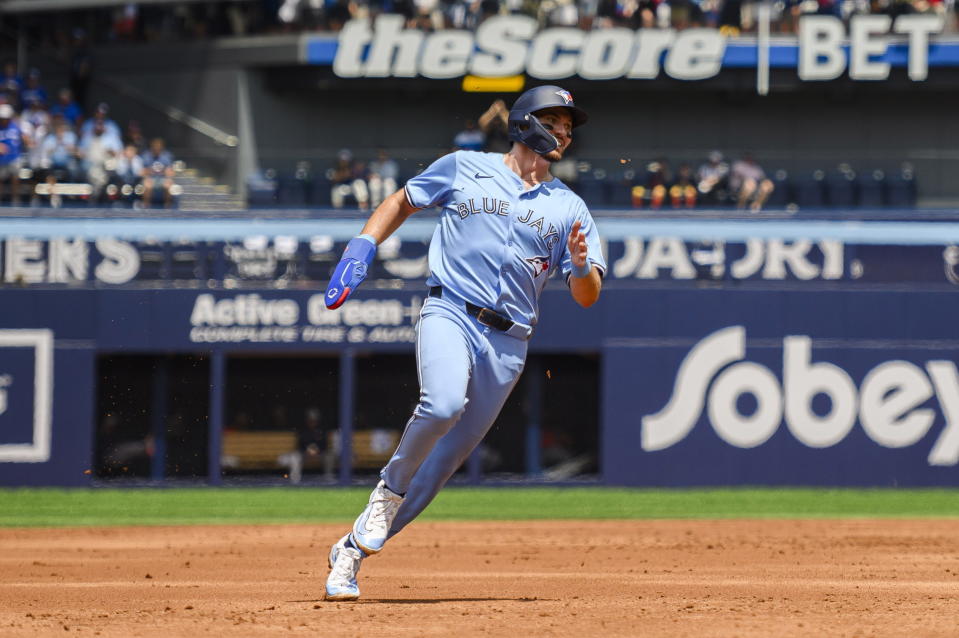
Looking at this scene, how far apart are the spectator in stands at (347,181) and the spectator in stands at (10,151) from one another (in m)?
3.82

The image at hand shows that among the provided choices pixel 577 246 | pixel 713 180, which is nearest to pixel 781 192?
pixel 713 180

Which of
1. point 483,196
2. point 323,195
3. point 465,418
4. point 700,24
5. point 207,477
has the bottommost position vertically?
point 207,477

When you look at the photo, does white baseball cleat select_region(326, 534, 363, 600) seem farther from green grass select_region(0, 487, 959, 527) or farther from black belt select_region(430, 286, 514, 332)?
green grass select_region(0, 487, 959, 527)

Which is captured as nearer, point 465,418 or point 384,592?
point 465,418

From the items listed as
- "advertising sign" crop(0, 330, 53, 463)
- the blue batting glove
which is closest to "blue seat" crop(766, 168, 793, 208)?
"advertising sign" crop(0, 330, 53, 463)

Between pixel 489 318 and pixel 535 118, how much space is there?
2.84ft

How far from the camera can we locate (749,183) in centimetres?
1875

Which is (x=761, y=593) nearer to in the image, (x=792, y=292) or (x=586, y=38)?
(x=792, y=292)

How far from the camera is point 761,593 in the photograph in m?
7.07

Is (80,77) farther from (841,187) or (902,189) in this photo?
(902,189)

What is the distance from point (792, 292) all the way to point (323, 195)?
5.84 metres

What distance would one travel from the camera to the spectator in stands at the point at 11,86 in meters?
20.5

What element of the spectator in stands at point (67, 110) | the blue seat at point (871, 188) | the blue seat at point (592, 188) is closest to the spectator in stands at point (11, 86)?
the spectator in stands at point (67, 110)

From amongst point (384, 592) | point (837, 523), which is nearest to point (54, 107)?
point (837, 523)
